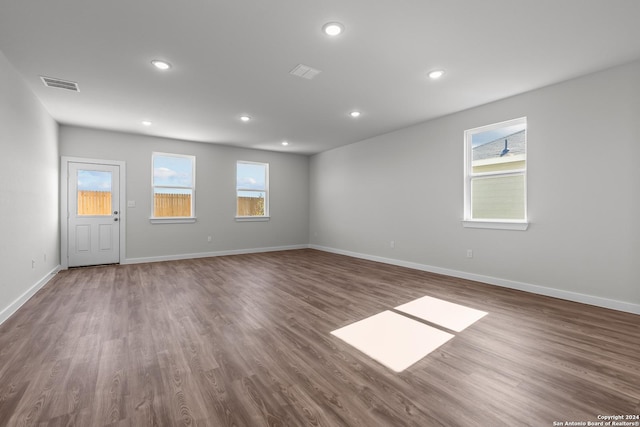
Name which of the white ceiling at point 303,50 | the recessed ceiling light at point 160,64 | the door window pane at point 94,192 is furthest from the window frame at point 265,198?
the recessed ceiling light at point 160,64

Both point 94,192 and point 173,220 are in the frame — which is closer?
point 94,192

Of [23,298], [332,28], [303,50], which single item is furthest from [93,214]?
[332,28]

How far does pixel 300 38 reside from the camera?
8.76 feet

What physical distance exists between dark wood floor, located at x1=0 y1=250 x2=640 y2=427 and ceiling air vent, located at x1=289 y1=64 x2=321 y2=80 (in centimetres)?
272

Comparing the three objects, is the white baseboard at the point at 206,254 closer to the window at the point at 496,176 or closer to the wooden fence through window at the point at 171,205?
the wooden fence through window at the point at 171,205

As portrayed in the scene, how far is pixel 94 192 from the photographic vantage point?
5637 millimetres

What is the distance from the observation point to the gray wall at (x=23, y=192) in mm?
2957

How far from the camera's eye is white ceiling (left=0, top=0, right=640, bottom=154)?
2293mm

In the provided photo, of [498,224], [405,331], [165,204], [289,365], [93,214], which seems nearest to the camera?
[289,365]

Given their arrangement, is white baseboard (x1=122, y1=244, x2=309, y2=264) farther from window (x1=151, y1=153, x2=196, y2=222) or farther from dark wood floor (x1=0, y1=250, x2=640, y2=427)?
dark wood floor (x1=0, y1=250, x2=640, y2=427)

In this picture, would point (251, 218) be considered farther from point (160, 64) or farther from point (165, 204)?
point (160, 64)

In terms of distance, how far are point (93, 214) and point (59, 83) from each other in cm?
286

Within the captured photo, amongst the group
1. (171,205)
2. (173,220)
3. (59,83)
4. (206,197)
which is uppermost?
(59,83)

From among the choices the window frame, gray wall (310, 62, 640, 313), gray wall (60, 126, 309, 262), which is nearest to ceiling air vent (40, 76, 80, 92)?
gray wall (60, 126, 309, 262)
